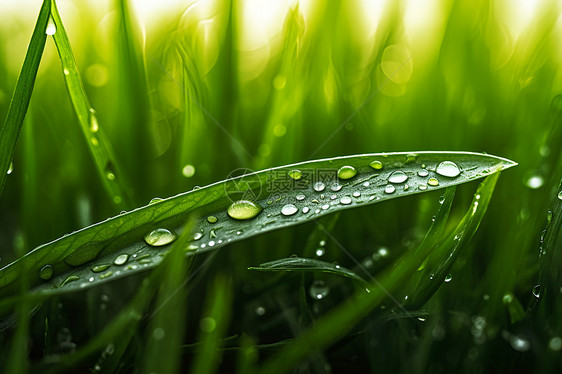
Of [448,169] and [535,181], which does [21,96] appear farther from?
[535,181]

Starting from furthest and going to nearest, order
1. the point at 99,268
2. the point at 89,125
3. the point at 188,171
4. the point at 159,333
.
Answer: the point at 188,171
the point at 89,125
the point at 99,268
the point at 159,333

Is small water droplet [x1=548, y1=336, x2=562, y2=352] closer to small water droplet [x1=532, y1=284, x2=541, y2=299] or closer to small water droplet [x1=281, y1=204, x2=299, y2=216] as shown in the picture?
small water droplet [x1=532, y1=284, x2=541, y2=299]

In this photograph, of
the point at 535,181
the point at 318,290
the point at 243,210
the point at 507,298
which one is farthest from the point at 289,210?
the point at 535,181

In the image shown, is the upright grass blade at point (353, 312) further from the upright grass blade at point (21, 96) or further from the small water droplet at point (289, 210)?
the upright grass blade at point (21, 96)

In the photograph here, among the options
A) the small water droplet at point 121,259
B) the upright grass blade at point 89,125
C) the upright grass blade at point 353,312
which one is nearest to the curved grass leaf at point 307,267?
the upright grass blade at point 353,312

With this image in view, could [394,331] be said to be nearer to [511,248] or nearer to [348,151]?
[511,248]

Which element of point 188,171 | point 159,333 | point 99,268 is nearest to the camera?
point 159,333
